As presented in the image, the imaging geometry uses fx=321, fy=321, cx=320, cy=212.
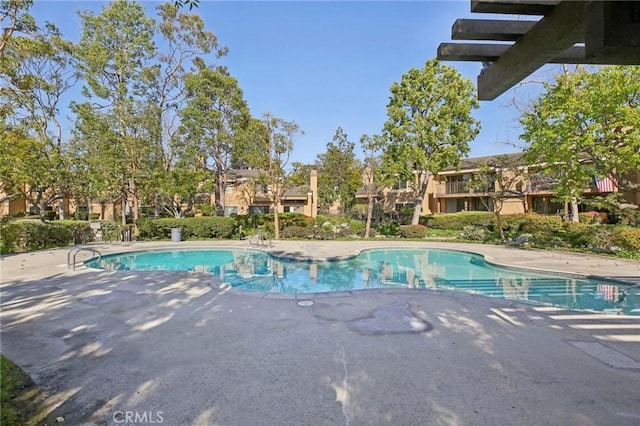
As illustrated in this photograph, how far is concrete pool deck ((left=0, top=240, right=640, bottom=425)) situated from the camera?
2.81 meters

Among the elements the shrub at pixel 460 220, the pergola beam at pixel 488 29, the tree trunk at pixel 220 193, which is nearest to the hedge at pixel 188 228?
the tree trunk at pixel 220 193

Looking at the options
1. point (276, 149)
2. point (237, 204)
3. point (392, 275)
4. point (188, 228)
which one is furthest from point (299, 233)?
point (237, 204)

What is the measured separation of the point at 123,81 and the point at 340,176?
23.2m

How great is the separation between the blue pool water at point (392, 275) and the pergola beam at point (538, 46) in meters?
6.02

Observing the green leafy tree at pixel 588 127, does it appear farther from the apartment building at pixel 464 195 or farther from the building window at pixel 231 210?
the building window at pixel 231 210

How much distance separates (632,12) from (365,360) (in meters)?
3.63

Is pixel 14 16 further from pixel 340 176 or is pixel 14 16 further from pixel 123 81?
pixel 340 176

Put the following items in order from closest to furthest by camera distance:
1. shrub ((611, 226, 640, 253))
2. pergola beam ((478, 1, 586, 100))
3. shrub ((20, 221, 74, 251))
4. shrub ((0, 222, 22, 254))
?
1. pergola beam ((478, 1, 586, 100))
2. shrub ((611, 226, 640, 253))
3. shrub ((0, 222, 22, 254))
4. shrub ((20, 221, 74, 251))

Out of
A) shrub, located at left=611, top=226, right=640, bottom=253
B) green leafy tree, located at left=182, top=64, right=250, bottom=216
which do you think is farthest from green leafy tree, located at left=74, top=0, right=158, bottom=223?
shrub, located at left=611, top=226, right=640, bottom=253

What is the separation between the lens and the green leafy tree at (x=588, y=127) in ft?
35.9

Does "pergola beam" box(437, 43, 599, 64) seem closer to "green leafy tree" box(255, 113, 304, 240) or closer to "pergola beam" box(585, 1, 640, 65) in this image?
"pergola beam" box(585, 1, 640, 65)

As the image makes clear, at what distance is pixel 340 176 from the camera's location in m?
37.8

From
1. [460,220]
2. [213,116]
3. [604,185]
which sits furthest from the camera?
[460,220]

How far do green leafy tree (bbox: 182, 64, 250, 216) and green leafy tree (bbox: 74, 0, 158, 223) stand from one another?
8.25ft
